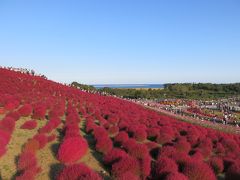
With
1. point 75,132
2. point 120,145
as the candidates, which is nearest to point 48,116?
point 75,132

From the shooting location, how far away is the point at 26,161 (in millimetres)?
9453

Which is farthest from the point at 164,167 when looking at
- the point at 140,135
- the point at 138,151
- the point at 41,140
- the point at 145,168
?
the point at 140,135

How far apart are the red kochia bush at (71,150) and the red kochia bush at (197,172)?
3159 millimetres

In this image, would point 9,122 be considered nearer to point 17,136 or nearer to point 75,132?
point 17,136

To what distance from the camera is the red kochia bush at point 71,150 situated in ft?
33.1

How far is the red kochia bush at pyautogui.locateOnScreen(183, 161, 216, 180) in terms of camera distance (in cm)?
870

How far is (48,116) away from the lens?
17062mm

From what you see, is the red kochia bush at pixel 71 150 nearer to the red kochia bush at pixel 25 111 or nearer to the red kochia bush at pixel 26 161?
the red kochia bush at pixel 26 161

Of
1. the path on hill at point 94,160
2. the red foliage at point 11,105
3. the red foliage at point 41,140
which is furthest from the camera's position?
the red foliage at point 11,105

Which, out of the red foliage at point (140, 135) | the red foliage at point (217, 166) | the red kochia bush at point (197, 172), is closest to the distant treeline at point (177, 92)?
the red foliage at point (140, 135)

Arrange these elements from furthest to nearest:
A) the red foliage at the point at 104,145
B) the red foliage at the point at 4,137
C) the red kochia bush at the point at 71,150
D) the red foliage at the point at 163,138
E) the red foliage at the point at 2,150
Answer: the red foliage at the point at 163,138 < the red foliage at the point at 104,145 < the red foliage at the point at 4,137 < the red foliage at the point at 2,150 < the red kochia bush at the point at 71,150

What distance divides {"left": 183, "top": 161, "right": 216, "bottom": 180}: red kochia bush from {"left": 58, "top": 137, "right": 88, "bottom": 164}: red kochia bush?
316cm

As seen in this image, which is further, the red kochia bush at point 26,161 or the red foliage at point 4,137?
the red foliage at point 4,137

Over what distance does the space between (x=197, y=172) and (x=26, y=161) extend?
440 centimetres
